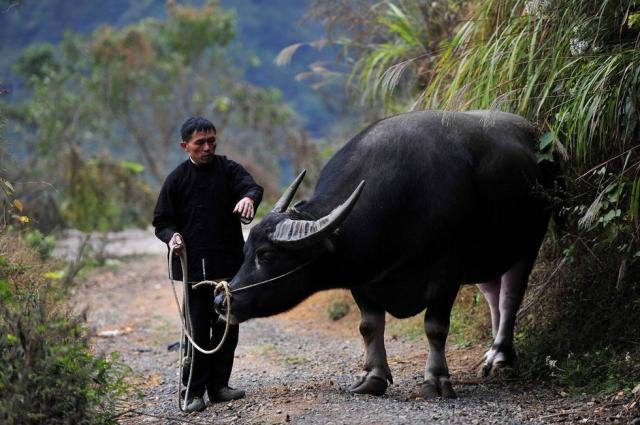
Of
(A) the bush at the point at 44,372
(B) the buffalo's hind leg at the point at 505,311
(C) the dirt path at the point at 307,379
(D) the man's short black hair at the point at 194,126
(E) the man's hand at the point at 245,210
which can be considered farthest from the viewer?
(B) the buffalo's hind leg at the point at 505,311

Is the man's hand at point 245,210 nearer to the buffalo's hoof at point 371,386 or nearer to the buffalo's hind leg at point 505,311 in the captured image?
the buffalo's hoof at point 371,386

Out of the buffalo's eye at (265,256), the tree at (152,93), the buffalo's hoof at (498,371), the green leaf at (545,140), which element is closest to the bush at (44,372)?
the buffalo's eye at (265,256)

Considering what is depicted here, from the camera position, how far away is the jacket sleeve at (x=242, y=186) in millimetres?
5727

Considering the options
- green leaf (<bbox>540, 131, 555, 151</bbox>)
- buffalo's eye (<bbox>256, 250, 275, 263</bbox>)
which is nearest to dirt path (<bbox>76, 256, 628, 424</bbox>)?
buffalo's eye (<bbox>256, 250, 275, 263</bbox>)

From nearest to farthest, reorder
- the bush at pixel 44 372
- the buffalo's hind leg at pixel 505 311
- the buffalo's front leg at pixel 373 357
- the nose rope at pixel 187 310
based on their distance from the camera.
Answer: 1. the bush at pixel 44 372
2. the nose rope at pixel 187 310
3. the buffalo's front leg at pixel 373 357
4. the buffalo's hind leg at pixel 505 311

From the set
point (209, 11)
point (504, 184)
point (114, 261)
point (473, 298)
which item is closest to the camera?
point (504, 184)

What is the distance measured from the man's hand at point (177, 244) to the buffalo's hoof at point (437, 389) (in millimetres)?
1669

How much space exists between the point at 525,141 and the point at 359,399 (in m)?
2.12

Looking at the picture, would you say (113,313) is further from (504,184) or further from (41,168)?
(41,168)

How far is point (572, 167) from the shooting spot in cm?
643

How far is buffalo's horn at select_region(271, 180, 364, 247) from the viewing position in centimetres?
520

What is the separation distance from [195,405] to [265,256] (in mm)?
1002

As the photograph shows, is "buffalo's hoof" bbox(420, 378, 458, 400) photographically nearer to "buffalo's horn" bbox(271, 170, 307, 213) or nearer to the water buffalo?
the water buffalo

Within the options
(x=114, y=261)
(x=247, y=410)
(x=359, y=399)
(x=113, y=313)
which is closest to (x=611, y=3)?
(x=359, y=399)
